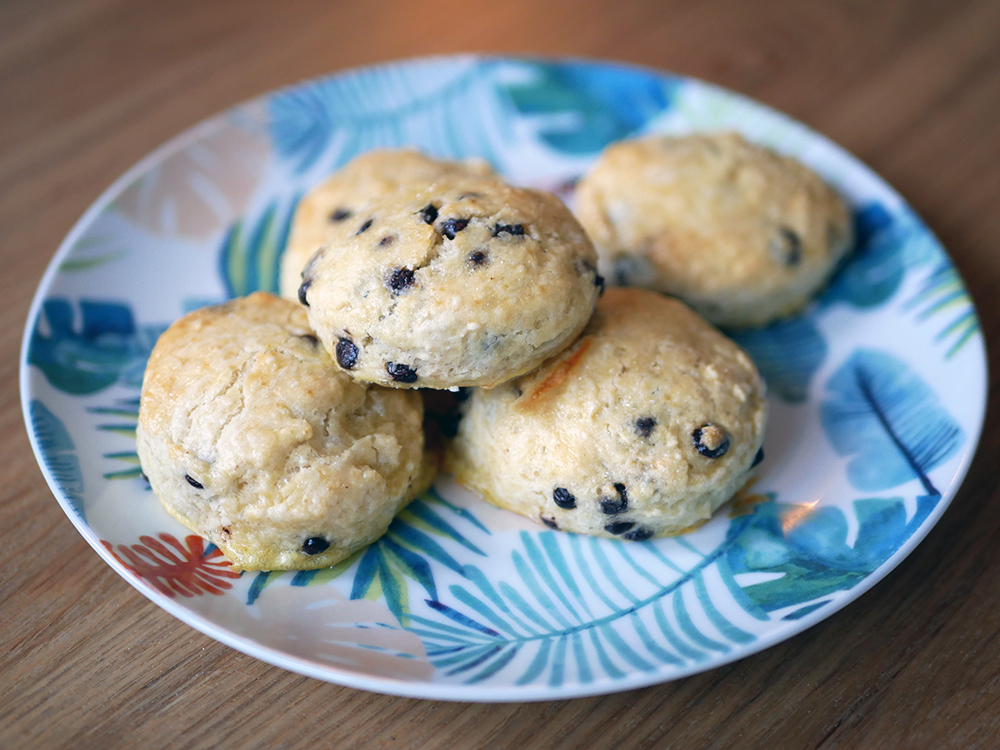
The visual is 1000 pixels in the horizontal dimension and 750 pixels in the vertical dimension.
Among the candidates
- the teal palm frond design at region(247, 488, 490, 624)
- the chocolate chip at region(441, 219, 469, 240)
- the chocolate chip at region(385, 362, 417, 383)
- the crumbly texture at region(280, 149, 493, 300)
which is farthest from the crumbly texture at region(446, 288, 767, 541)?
the crumbly texture at region(280, 149, 493, 300)

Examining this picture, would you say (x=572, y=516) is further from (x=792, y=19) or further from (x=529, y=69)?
(x=792, y=19)

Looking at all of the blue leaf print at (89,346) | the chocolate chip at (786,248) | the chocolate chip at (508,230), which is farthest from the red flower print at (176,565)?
the chocolate chip at (786,248)

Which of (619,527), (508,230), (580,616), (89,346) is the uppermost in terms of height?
(508,230)

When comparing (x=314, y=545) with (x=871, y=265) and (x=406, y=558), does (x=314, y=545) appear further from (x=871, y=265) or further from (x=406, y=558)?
(x=871, y=265)

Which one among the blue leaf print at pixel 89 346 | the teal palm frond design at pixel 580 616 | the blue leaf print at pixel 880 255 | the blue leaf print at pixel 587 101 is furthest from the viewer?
the blue leaf print at pixel 587 101

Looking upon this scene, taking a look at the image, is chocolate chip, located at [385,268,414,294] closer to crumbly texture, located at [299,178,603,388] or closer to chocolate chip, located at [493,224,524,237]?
crumbly texture, located at [299,178,603,388]

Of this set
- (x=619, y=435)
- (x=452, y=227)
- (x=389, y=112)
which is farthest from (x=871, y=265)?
(x=389, y=112)

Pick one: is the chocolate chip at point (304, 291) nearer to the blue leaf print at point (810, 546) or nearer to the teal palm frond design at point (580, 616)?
the teal palm frond design at point (580, 616)

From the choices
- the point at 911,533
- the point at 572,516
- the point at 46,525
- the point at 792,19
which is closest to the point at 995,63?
the point at 792,19
